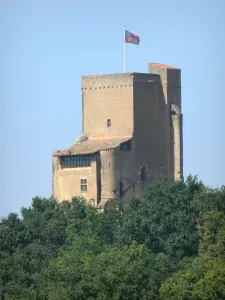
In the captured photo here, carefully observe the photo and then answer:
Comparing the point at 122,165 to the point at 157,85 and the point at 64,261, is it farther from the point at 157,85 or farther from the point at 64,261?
the point at 64,261

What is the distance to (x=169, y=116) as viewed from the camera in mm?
171625

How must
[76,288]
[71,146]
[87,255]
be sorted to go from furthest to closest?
[71,146] → [87,255] → [76,288]

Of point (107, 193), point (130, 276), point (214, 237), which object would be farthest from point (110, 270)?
Answer: point (107, 193)

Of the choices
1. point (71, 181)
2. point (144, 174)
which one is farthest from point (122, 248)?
point (144, 174)

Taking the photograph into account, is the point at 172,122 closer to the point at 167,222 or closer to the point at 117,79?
the point at 117,79

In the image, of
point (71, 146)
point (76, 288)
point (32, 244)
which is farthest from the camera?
point (71, 146)

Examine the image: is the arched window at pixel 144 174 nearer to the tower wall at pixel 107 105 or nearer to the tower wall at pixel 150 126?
the tower wall at pixel 150 126

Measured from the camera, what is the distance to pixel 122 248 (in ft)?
499

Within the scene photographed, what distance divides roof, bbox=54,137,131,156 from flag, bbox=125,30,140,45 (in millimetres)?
6461

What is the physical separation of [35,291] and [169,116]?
3389 cm

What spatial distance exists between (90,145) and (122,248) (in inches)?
686

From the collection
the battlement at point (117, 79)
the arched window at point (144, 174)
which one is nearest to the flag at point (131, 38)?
the battlement at point (117, 79)

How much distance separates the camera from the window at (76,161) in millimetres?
167250

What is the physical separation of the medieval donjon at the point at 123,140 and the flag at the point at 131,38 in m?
3.73
